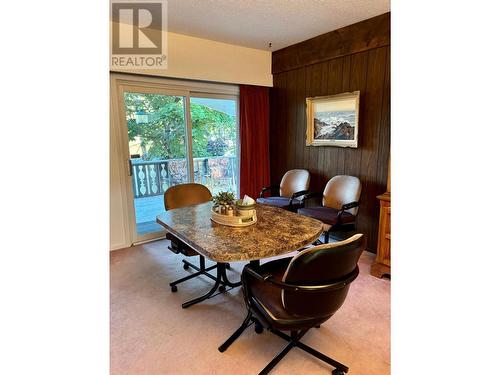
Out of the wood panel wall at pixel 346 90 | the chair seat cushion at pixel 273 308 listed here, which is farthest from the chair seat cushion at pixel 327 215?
the chair seat cushion at pixel 273 308

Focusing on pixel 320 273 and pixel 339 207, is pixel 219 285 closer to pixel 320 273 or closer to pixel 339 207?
pixel 320 273

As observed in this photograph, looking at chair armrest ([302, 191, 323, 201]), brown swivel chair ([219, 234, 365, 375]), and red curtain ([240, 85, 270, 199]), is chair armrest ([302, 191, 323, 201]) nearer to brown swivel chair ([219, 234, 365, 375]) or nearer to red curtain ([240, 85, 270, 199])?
red curtain ([240, 85, 270, 199])

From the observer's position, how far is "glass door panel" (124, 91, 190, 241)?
3.48 metres

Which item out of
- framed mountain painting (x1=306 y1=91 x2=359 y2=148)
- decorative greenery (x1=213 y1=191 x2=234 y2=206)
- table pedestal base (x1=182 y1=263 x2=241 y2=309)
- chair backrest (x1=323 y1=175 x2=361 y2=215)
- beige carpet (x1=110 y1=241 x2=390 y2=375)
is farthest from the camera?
framed mountain painting (x1=306 y1=91 x2=359 y2=148)

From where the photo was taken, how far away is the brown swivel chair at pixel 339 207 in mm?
3029

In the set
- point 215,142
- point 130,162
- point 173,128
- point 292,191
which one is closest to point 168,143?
point 173,128

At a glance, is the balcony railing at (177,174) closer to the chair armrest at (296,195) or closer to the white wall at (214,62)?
the white wall at (214,62)

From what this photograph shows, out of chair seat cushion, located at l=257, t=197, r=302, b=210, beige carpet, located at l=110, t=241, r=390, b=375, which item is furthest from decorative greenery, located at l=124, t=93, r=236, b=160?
beige carpet, located at l=110, t=241, r=390, b=375

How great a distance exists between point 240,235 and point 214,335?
739 mm

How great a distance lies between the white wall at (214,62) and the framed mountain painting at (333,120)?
951 millimetres

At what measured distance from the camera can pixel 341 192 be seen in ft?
11.0

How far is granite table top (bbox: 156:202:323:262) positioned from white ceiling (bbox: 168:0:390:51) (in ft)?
6.39
